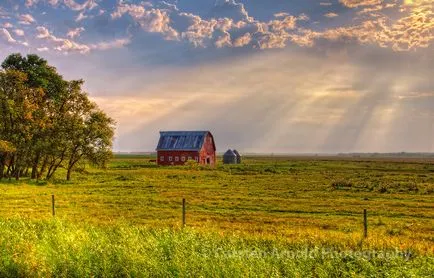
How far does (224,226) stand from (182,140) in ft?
247

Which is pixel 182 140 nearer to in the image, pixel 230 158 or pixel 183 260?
pixel 230 158

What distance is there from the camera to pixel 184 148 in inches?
3691

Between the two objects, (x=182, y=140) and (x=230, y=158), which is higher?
(x=182, y=140)

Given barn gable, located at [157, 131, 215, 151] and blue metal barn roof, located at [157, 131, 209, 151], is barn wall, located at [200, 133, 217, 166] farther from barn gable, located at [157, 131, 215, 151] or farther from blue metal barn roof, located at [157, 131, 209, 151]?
blue metal barn roof, located at [157, 131, 209, 151]

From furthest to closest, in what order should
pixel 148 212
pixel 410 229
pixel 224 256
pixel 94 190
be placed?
pixel 94 190 < pixel 148 212 < pixel 410 229 < pixel 224 256

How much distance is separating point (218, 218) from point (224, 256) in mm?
12091

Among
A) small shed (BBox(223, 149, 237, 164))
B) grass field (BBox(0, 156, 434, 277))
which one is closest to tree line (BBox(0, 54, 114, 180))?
grass field (BBox(0, 156, 434, 277))

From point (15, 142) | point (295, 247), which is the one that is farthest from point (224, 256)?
point (15, 142)

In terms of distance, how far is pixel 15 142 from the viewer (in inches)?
1970

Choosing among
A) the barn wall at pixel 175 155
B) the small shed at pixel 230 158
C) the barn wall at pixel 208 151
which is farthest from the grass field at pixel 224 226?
the small shed at pixel 230 158

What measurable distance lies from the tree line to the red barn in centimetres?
3782

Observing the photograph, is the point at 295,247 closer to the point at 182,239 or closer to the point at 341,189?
the point at 182,239

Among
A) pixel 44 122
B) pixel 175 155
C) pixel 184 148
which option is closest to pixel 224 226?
pixel 44 122

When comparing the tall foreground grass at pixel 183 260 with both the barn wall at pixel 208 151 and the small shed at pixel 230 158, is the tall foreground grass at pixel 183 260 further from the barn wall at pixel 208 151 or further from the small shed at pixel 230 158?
the small shed at pixel 230 158
